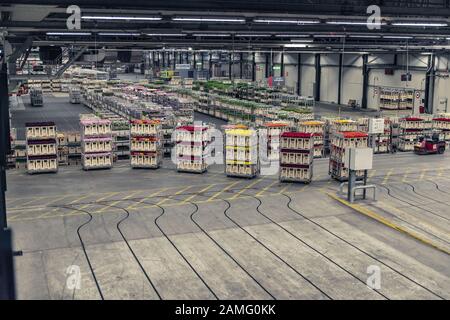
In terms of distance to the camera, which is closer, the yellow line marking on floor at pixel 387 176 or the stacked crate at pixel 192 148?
the yellow line marking on floor at pixel 387 176

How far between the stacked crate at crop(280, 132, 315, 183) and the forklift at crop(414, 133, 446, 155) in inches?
338

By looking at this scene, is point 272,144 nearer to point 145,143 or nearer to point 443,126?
point 145,143

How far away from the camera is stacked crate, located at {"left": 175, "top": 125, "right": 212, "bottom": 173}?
1981 cm

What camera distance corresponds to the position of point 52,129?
20000 mm

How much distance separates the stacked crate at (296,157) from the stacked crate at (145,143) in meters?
5.26

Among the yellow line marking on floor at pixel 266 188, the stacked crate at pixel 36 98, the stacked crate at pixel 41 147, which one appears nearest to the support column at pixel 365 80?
the stacked crate at pixel 36 98

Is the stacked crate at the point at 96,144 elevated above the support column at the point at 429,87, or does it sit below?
below

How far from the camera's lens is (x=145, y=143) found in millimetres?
21125

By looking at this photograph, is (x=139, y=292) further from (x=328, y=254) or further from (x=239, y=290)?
(x=328, y=254)

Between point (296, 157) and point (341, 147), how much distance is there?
1669 millimetres

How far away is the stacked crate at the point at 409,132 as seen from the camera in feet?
84.7

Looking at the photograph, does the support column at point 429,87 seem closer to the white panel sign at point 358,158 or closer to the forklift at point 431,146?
the forklift at point 431,146

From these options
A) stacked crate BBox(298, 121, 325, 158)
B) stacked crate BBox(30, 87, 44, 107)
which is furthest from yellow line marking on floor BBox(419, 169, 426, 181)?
stacked crate BBox(30, 87, 44, 107)

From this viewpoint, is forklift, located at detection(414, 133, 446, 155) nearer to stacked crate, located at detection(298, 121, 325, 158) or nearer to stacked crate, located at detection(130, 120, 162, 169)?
stacked crate, located at detection(298, 121, 325, 158)
